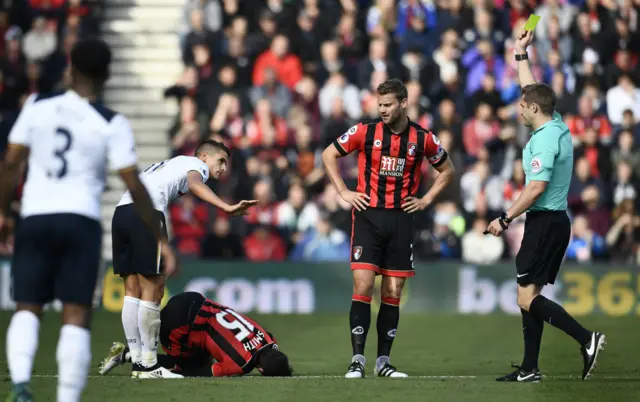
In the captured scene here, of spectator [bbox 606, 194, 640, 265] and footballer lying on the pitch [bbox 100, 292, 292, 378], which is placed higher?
spectator [bbox 606, 194, 640, 265]

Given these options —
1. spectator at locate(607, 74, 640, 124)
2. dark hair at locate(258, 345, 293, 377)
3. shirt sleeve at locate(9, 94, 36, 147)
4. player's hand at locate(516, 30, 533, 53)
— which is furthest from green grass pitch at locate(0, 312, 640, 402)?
spectator at locate(607, 74, 640, 124)

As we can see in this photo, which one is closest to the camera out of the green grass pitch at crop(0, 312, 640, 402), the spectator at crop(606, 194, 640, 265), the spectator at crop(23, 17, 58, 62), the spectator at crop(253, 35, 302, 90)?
the green grass pitch at crop(0, 312, 640, 402)

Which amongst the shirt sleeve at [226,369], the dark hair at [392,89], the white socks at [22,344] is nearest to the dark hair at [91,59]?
the white socks at [22,344]

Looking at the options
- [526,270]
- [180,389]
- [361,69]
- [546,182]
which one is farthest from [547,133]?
[361,69]

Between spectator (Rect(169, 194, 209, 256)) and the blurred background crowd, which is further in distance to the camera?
spectator (Rect(169, 194, 209, 256))

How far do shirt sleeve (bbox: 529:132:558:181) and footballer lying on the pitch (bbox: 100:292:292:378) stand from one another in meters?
2.56

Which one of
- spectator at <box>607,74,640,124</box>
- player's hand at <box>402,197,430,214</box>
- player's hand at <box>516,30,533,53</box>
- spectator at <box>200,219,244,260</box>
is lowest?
spectator at <box>200,219,244,260</box>

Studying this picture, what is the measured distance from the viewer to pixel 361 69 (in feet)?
66.2

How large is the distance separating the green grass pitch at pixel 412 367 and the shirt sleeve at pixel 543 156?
154cm

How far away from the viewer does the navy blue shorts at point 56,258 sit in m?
7.16

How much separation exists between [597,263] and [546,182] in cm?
875

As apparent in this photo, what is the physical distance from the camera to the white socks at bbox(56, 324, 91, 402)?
22.9 feet

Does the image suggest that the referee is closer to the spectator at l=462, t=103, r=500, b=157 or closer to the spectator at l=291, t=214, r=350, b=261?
the spectator at l=291, t=214, r=350, b=261

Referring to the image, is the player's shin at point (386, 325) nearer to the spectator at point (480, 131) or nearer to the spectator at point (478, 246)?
the spectator at point (478, 246)
